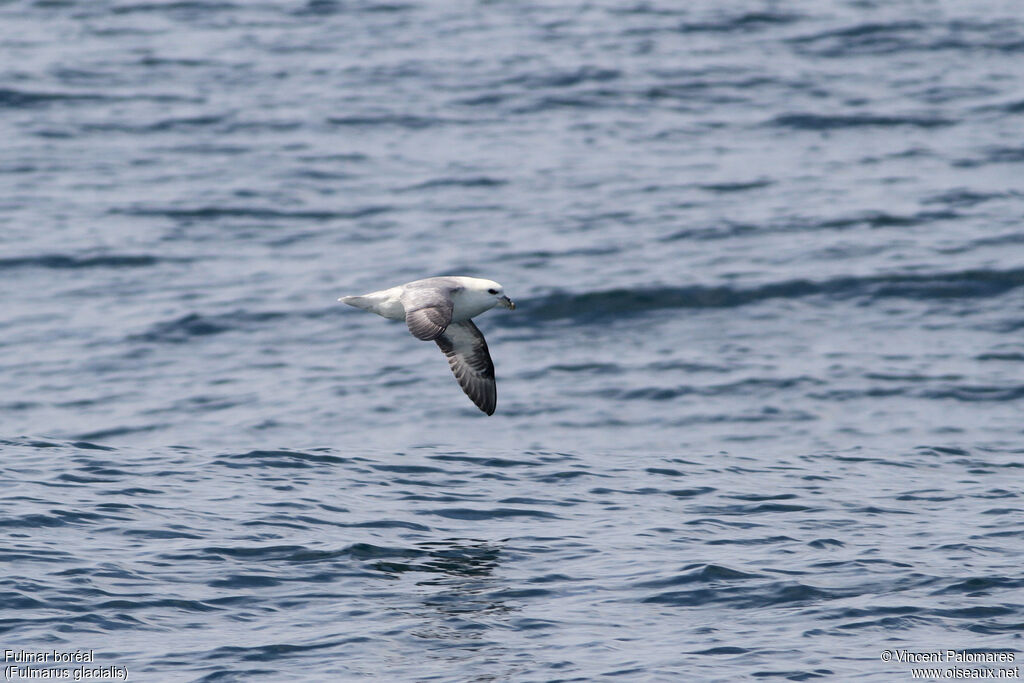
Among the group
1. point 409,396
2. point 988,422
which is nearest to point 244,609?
point 409,396

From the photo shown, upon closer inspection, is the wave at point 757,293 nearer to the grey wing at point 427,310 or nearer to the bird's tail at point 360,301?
the bird's tail at point 360,301

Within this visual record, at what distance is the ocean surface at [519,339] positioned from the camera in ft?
41.1

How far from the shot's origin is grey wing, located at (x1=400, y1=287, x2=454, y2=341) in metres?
12.9

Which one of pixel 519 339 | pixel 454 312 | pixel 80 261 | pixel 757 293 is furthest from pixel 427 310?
pixel 80 261

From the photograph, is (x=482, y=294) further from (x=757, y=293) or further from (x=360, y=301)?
(x=757, y=293)

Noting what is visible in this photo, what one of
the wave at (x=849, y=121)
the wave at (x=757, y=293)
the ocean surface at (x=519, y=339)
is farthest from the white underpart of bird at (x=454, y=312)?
the wave at (x=849, y=121)

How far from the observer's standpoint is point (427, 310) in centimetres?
1324

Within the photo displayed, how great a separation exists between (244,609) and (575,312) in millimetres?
13043

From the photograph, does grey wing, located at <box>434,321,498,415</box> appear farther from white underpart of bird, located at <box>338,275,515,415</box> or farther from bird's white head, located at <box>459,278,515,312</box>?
bird's white head, located at <box>459,278,515,312</box>

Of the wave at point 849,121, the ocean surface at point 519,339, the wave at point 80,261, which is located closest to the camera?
the ocean surface at point 519,339

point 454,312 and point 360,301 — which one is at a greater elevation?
point 360,301

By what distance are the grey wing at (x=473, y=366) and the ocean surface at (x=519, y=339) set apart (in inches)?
41.3

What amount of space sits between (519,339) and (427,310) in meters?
11.2

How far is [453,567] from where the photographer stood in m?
13.4
